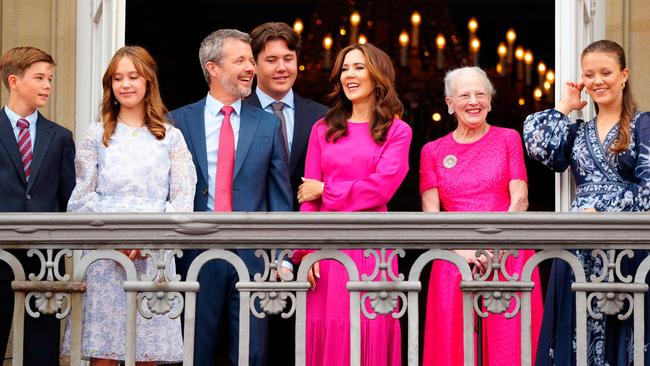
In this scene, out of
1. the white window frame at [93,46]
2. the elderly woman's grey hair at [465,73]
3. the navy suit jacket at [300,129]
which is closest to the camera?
the elderly woman's grey hair at [465,73]

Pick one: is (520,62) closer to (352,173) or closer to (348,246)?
(352,173)

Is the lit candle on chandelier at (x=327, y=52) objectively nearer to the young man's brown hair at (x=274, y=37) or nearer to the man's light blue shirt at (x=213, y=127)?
the young man's brown hair at (x=274, y=37)

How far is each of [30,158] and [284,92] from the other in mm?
1447

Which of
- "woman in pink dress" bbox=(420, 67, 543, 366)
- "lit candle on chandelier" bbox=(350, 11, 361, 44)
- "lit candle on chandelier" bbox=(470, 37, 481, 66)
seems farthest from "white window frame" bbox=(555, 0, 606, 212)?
"lit candle on chandelier" bbox=(470, 37, 481, 66)

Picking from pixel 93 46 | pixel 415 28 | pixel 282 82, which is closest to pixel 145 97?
pixel 282 82

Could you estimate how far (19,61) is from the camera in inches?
292

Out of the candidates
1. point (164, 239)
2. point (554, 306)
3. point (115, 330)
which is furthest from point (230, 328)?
point (554, 306)

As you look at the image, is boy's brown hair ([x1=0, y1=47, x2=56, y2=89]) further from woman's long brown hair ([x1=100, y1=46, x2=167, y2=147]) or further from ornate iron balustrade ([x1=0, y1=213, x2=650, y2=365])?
ornate iron balustrade ([x1=0, y1=213, x2=650, y2=365])

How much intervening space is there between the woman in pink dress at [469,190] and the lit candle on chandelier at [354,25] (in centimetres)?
707

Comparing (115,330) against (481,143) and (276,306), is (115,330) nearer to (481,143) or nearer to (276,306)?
(276,306)

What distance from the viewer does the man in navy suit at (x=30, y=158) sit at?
7.16 meters

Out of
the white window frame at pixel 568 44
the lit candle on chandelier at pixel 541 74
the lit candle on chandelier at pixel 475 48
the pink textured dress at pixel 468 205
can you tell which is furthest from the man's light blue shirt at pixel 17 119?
the lit candle on chandelier at pixel 541 74

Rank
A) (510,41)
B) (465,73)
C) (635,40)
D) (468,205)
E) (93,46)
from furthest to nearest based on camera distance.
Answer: (510,41) < (93,46) < (635,40) < (465,73) < (468,205)

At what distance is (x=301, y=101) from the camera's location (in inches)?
314
